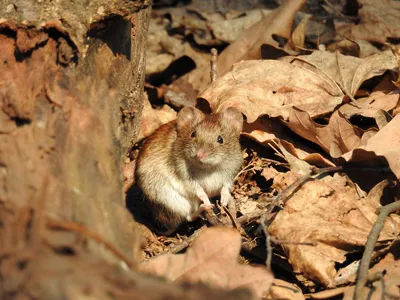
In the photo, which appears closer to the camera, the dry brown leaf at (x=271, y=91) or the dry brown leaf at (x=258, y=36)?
the dry brown leaf at (x=271, y=91)

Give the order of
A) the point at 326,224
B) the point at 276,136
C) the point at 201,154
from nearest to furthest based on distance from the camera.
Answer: the point at 326,224, the point at 201,154, the point at 276,136

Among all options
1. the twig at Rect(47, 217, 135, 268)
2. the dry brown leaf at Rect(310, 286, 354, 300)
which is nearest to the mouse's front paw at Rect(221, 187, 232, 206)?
the dry brown leaf at Rect(310, 286, 354, 300)

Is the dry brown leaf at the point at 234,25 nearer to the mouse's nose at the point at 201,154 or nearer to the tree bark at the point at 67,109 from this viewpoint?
the mouse's nose at the point at 201,154

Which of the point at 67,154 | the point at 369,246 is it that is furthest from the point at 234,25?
the point at 67,154

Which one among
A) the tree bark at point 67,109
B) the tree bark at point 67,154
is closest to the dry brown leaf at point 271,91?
the tree bark at point 67,154

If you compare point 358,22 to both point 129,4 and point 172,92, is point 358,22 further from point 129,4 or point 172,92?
point 129,4

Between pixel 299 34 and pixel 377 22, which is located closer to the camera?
pixel 299 34

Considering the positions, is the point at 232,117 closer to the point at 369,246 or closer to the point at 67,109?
the point at 369,246
